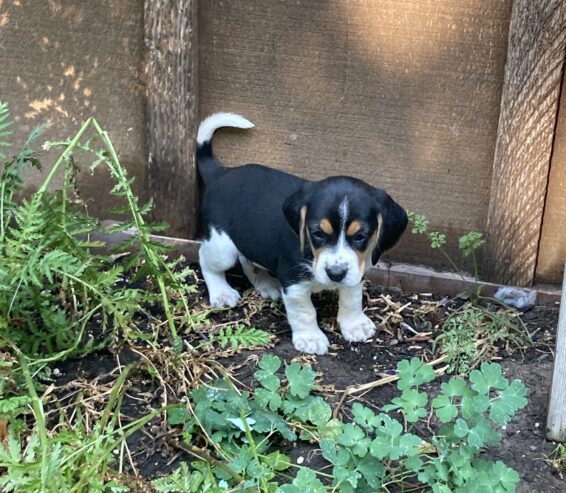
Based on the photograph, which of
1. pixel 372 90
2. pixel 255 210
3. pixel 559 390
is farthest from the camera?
pixel 372 90

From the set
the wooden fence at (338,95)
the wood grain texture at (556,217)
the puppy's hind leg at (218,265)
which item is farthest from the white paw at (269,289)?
the wood grain texture at (556,217)

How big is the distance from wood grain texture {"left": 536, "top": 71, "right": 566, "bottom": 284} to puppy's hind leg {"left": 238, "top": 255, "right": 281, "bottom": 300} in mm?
1387

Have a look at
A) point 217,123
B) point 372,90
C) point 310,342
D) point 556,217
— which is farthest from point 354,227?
point 556,217

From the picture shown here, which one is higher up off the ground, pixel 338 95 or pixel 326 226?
pixel 338 95

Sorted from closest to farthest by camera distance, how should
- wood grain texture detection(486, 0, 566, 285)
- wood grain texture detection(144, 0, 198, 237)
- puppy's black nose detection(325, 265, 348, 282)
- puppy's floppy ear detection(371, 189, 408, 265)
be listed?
puppy's black nose detection(325, 265, 348, 282) < puppy's floppy ear detection(371, 189, 408, 265) < wood grain texture detection(486, 0, 566, 285) < wood grain texture detection(144, 0, 198, 237)

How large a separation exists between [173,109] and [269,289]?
107 centimetres

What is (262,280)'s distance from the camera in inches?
187

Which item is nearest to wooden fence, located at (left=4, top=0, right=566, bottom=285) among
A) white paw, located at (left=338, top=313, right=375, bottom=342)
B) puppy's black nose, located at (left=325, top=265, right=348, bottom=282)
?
white paw, located at (left=338, top=313, right=375, bottom=342)

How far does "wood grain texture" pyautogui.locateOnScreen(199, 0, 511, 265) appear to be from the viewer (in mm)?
4309

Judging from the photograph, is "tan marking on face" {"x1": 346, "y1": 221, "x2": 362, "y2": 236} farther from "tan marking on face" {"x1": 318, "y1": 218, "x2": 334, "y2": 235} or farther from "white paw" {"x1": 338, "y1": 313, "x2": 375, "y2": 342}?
"white paw" {"x1": 338, "y1": 313, "x2": 375, "y2": 342}

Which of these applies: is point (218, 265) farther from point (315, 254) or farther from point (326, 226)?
point (326, 226)

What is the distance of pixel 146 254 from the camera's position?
384cm

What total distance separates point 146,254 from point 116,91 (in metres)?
1.23

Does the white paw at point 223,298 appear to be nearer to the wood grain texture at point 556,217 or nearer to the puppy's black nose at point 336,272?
the puppy's black nose at point 336,272
